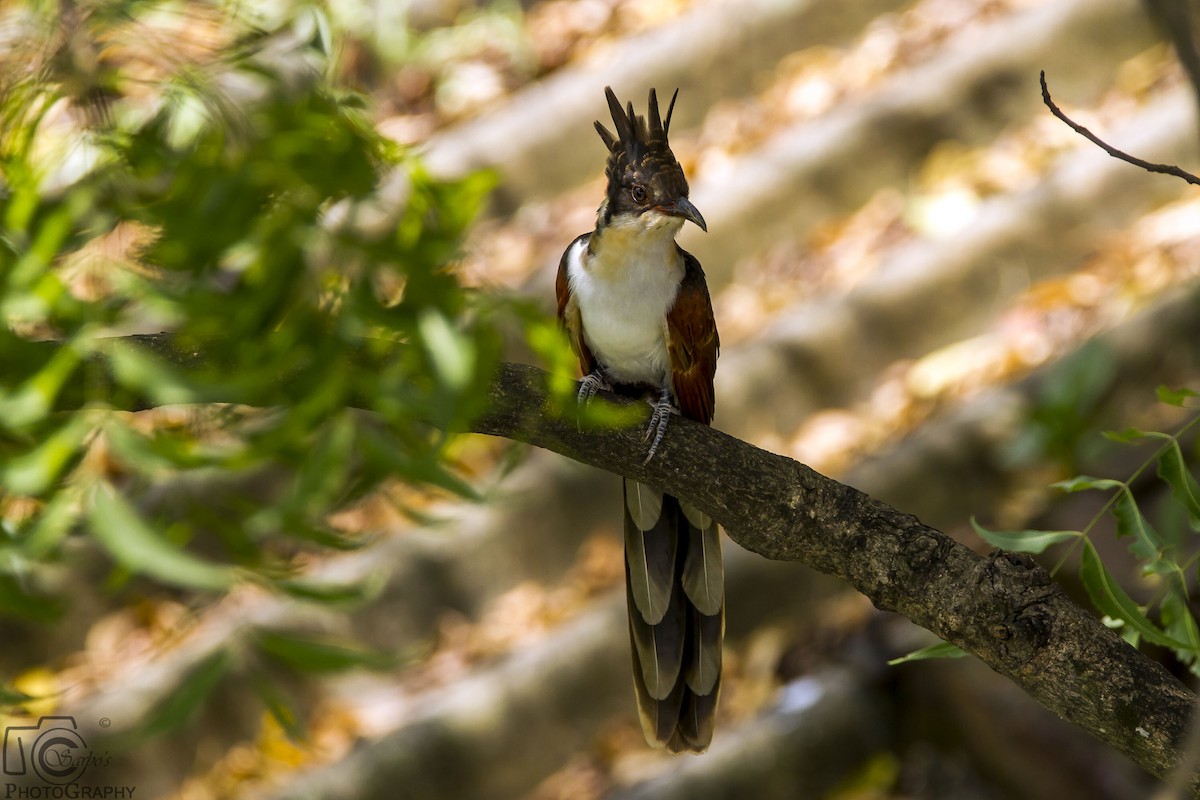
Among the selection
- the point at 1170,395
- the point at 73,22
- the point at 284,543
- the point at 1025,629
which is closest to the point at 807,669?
the point at 284,543

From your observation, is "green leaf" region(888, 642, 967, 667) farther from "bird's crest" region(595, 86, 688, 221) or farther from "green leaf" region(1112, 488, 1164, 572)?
"bird's crest" region(595, 86, 688, 221)

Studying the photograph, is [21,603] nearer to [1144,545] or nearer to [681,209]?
[681,209]

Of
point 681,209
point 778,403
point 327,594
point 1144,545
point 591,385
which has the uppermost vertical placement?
point 681,209

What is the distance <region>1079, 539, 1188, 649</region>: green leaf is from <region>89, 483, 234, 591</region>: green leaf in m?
1.13

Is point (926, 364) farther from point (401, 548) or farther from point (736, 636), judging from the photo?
point (401, 548)

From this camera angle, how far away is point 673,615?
2555mm

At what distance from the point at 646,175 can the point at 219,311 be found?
3.27ft

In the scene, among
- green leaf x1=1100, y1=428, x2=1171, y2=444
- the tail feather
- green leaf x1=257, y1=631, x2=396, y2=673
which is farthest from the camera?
the tail feather

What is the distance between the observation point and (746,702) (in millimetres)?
3934

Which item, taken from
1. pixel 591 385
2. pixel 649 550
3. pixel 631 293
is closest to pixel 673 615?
pixel 649 550

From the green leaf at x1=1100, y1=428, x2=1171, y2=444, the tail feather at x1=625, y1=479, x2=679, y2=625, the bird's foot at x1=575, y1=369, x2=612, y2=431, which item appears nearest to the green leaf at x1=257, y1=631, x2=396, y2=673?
the tail feather at x1=625, y1=479, x2=679, y2=625

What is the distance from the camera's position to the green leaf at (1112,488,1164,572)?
64.4 inches

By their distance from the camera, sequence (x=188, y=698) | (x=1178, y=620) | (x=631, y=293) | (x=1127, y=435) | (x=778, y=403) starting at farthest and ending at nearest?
(x=778, y=403) < (x=631, y=293) < (x=188, y=698) < (x=1178, y=620) < (x=1127, y=435)

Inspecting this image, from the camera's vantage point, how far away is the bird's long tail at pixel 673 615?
97.2 inches
